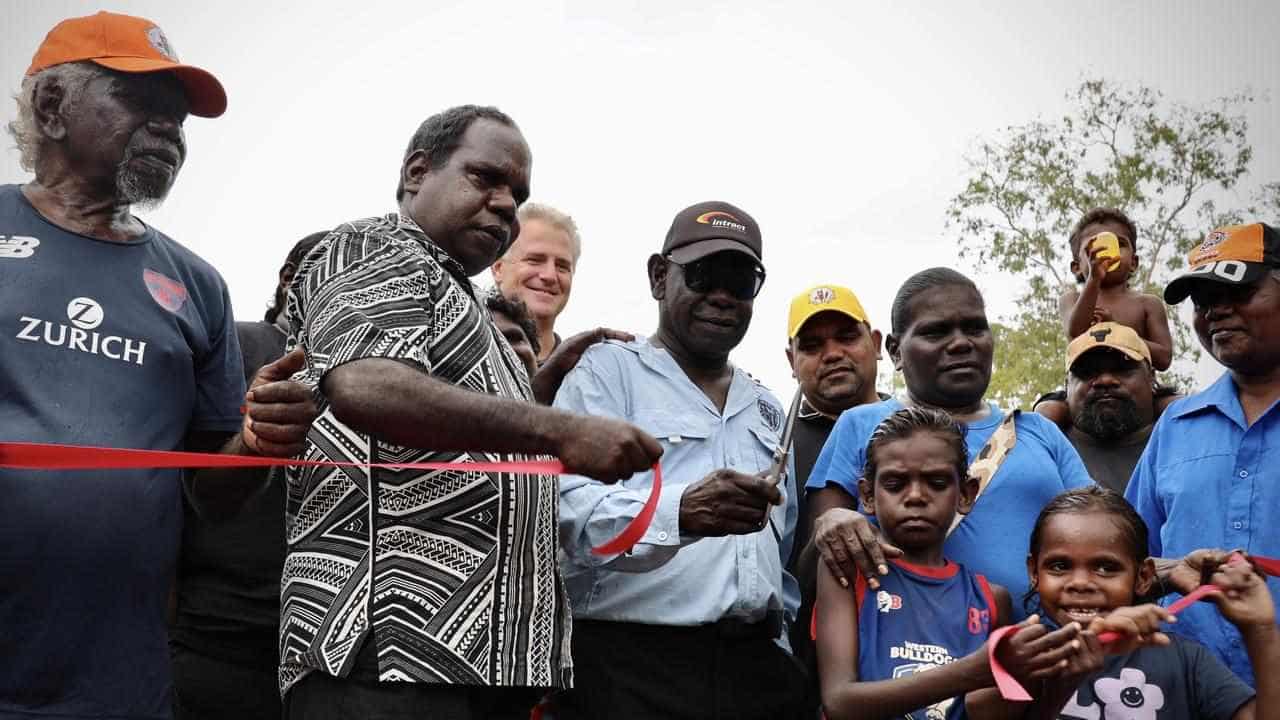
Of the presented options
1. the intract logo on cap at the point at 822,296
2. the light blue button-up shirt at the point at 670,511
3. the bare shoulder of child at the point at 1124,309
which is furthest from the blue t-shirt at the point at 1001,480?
the bare shoulder of child at the point at 1124,309

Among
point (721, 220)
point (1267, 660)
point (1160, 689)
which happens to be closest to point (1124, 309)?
point (721, 220)

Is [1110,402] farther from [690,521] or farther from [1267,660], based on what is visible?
[690,521]

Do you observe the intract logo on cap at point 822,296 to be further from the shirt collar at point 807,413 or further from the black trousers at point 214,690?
the black trousers at point 214,690

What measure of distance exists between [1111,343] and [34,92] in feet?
16.3

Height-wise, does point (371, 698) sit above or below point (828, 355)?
below

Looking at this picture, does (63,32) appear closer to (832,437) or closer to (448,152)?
(448,152)

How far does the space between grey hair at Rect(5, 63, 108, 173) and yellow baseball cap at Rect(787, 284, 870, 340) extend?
139 inches

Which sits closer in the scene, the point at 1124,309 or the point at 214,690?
the point at 214,690

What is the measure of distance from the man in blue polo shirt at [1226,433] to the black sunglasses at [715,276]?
1.58 m

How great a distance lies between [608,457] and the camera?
2.50 metres

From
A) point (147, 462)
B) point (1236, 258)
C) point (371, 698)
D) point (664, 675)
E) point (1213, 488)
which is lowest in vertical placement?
point (371, 698)

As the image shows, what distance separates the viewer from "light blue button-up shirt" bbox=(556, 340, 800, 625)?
3.44 meters

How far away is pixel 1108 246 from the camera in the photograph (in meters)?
7.33

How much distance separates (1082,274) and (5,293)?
21.9 feet
